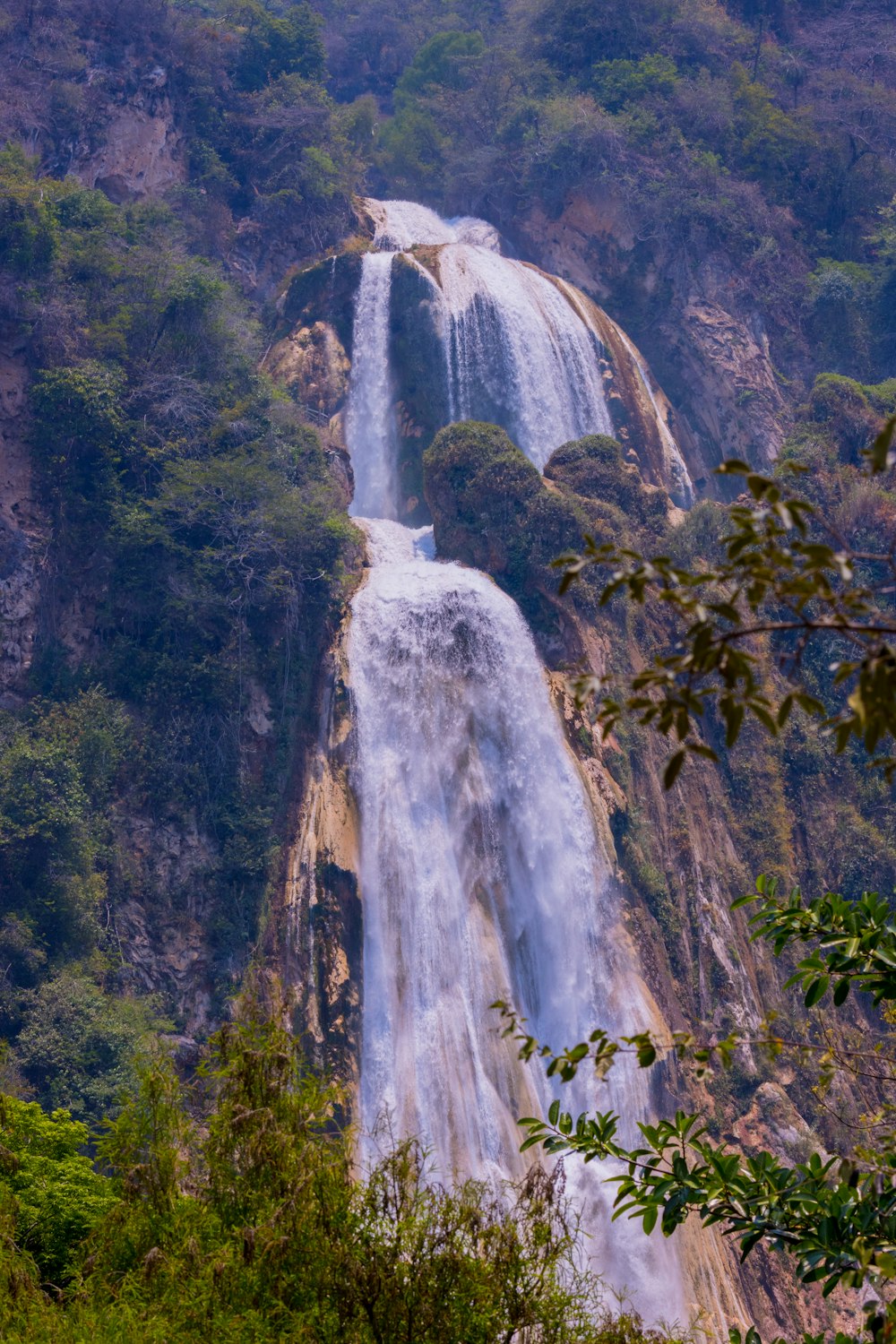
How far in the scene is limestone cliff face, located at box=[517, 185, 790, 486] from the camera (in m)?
36.9

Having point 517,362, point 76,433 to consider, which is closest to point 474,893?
point 76,433

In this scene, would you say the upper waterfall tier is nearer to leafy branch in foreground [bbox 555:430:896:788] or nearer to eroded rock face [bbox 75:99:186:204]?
eroded rock face [bbox 75:99:186:204]

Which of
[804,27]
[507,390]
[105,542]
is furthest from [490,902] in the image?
[804,27]

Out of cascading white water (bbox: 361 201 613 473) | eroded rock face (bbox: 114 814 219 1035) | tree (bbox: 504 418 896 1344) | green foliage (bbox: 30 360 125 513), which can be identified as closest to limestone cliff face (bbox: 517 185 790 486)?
cascading white water (bbox: 361 201 613 473)

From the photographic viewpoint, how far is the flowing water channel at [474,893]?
62.8 ft

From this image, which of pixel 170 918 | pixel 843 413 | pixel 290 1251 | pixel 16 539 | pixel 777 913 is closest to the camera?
pixel 777 913

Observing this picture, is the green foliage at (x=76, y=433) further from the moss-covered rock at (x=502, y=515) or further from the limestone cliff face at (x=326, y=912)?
the moss-covered rock at (x=502, y=515)

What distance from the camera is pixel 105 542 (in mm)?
23406

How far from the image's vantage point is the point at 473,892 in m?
21.4

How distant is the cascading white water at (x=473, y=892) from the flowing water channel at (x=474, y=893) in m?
0.03

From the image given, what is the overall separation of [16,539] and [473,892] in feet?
34.4

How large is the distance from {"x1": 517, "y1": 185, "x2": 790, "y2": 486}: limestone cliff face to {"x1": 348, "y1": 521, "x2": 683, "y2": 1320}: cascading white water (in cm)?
1492

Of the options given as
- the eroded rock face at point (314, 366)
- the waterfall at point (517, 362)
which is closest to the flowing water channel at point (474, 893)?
the eroded rock face at point (314, 366)

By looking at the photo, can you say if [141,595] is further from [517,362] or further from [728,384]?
[728,384]
